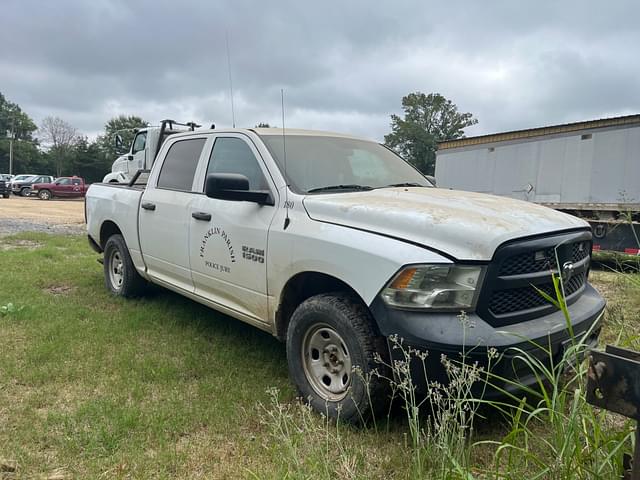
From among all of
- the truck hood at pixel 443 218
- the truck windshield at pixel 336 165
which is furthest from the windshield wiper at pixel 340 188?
the truck hood at pixel 443 218

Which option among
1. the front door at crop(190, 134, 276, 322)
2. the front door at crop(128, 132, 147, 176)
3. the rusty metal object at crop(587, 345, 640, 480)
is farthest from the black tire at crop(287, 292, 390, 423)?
the front door at crop(128, 132, 147, 176)

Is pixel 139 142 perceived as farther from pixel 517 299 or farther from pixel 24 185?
pixel 24 185

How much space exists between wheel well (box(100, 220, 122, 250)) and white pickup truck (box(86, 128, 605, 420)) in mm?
1467

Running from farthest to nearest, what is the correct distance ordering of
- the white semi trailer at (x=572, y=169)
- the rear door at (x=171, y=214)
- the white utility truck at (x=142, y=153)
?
the white utility truck at (x=142, y=153), the white semi trailer at (x=572, y=169), the rear door at (x=171, y=214)

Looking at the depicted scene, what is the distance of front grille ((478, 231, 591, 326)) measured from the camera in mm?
2467

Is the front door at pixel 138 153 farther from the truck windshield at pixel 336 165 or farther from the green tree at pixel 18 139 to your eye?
the green tree at pixel 18 139

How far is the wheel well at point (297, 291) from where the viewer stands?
312 cm

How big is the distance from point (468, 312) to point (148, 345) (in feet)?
9.53

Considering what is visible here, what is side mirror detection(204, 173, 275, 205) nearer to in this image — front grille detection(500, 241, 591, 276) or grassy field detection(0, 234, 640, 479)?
grassy field detection(0, 234, 640, 479)

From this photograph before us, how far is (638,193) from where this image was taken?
1010 centimetres

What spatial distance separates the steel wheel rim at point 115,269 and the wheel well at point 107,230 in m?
0.26

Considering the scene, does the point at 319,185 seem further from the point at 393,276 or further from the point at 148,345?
the point at 148,345

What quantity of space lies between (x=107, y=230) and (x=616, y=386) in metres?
5.63

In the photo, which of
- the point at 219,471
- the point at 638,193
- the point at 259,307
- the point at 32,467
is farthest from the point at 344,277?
the point at 638,193
